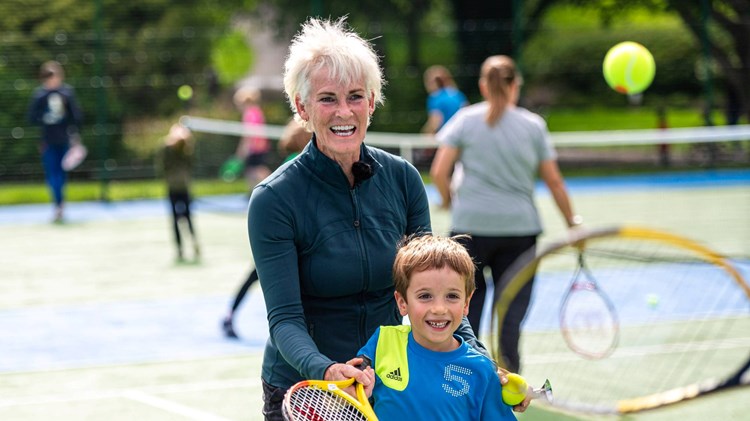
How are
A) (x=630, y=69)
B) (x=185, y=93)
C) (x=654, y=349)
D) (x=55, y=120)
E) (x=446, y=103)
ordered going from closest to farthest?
1. (x=654, y=349)
2. (x=630, y=69)
3. (x=185, y=93)
4. (x=55, y=120)
5. (x=446, y=103)

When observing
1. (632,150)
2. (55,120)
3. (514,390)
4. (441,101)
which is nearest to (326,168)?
(514,390)

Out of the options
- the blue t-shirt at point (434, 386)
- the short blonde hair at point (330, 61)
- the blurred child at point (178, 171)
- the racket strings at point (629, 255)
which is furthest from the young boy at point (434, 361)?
the blurred child at point (178, 171)

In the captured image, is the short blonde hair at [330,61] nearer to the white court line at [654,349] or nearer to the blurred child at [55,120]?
the white court line at [654,349]

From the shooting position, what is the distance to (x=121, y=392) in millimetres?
7234

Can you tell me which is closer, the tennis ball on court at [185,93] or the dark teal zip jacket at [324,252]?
the dark teal zip jacket at [324,252]

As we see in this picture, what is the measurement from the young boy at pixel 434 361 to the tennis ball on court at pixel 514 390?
29mm

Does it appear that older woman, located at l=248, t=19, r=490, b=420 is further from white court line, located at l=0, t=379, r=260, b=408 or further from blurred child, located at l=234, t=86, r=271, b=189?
blurred child, located at l=234, t=86, r=271, b=189

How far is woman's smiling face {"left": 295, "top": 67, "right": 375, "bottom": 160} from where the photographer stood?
351 centimetres

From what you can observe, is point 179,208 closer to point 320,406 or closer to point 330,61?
point 330,61

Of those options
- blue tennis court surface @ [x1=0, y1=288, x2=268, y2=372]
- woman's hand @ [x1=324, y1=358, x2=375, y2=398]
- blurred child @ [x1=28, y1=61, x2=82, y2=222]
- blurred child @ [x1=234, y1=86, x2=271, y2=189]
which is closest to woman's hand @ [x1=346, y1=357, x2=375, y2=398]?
woman's hand @ [x1=324, y1=358, x2=375, y2=398]

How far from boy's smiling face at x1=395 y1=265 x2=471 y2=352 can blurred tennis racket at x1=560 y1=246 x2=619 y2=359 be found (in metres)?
3.56

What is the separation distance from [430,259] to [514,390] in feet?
1.41

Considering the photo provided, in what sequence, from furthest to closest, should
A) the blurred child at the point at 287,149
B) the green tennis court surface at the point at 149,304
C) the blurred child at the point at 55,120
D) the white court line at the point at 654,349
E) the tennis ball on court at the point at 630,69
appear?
the blurred child at the point at 55,120 < the tennis ball on court at the point at 630,69 < the blurred child at the point at 287,149 < the white court line at the point at 654,349 < the green tennis court surface at the point at 149,304

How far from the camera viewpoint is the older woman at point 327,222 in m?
3.50
